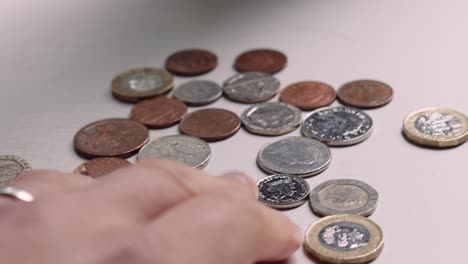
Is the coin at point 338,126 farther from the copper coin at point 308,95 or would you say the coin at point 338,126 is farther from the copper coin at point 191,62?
the copper coin at point 191,62

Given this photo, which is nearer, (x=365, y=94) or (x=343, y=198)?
(x=343, y=198)

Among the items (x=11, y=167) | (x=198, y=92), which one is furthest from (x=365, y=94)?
(x=11, y=167)

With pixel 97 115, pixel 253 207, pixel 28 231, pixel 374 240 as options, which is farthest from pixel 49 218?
pixel 97 115

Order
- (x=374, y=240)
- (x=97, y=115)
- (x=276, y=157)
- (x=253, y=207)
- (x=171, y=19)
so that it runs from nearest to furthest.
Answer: (x=253, y=207)
(x=374, y=240)
(x=276, y=157)
(x=97, y=115)
(x=171, y=19)

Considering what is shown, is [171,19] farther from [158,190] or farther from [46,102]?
[158,190]

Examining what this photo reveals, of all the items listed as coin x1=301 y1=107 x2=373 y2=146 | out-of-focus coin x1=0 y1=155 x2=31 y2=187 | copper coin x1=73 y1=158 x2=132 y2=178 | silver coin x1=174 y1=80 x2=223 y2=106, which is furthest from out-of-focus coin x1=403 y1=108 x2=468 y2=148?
out-of-focus coin x1=0 y1=155 x2=31 y2=187

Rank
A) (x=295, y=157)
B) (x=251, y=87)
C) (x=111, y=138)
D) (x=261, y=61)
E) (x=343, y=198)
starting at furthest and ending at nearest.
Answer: (x=261, y=61) < (x=251, y=87) < (x=111, y=138) < (x=295, y=157) < (x=343, y=198)

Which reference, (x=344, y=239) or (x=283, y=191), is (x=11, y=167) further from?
(x=344, y=239)
